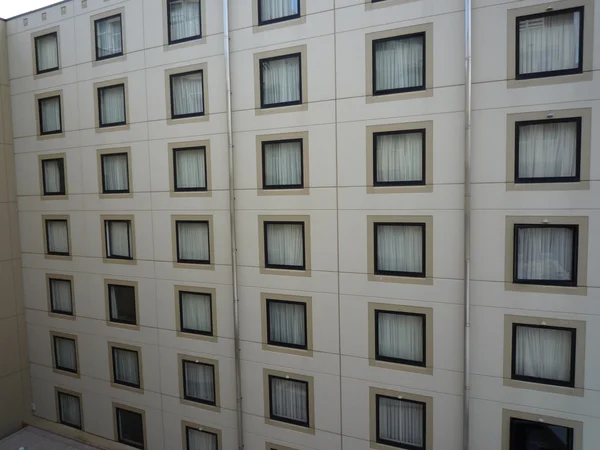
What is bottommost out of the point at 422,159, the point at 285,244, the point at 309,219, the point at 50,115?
the point at 285,244

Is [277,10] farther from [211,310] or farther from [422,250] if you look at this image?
[211,310]

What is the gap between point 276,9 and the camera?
10.8m

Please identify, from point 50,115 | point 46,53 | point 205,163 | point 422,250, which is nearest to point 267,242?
point 205,163

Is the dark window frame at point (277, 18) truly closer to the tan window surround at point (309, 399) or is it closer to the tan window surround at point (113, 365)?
the tan window surround at point (309, 399)

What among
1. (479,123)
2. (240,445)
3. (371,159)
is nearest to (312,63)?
(371,159)

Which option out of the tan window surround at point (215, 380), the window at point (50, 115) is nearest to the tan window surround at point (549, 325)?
the tan window surround at point (215, 380)

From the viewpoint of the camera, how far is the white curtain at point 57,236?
48.3ft

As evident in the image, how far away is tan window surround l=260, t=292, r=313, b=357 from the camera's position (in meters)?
10.8

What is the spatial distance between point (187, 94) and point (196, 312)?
6.32 metres

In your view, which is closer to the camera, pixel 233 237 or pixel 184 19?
pixel 233 237

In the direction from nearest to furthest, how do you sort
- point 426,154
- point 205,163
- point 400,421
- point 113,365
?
point 426,154
point 400,421
point 205,163
point 113,365

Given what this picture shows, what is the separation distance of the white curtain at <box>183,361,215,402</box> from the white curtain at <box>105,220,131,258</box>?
408 centimetres

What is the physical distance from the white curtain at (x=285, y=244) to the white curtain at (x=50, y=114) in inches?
350

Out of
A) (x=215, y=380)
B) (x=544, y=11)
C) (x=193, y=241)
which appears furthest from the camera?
(x=193, y=241)
